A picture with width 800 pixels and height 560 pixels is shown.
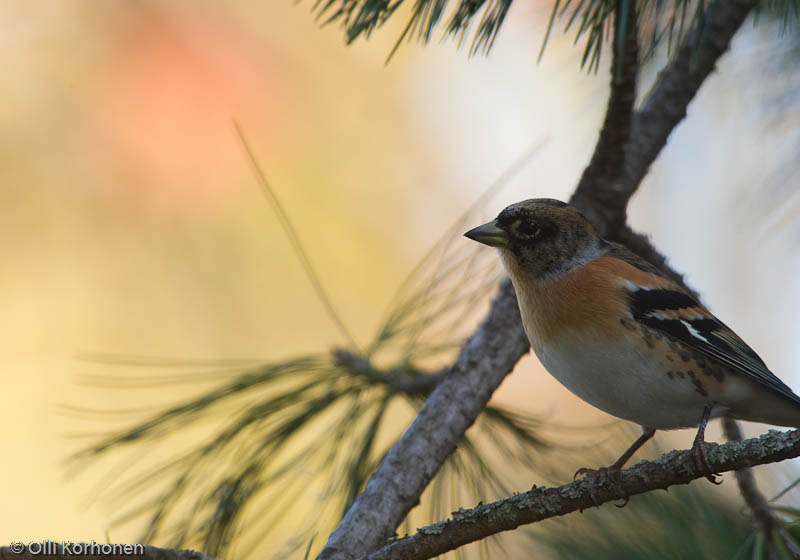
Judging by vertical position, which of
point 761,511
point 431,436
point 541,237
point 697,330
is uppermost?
point 541,237

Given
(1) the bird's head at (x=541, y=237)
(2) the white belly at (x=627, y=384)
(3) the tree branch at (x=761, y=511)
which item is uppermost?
(1) the bird's head at (x=541, y=237)

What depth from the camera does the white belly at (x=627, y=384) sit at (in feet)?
6.23

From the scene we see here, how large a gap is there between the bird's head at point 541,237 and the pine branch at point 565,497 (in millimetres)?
840

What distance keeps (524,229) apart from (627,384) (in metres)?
0.60

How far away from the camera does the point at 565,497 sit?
145 cm

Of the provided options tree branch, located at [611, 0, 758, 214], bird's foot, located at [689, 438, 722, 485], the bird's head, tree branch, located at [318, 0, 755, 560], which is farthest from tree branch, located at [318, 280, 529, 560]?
bird's foot, located at [689, 438, 722, 485]

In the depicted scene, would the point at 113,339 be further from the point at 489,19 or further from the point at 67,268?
the point at 489,19

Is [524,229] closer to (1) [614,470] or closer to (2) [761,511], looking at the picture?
(1) [614,470]

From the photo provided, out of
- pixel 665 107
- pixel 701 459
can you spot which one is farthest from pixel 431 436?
pixel 665 107

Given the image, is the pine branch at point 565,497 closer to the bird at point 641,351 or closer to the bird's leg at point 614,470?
the bird's leg at point 614,470

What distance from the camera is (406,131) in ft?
18.3

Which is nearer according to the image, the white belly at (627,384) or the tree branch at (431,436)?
the tree branch at (431,436)

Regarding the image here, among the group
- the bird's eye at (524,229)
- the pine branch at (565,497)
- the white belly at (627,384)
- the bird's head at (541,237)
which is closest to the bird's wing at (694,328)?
the white belly at (627,384)

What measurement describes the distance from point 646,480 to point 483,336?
70cm
